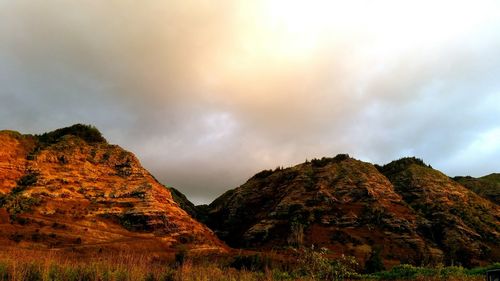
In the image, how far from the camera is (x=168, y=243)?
7544 centimetres

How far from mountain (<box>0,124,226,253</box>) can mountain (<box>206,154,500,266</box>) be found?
892 inches

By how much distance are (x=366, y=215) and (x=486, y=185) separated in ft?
195

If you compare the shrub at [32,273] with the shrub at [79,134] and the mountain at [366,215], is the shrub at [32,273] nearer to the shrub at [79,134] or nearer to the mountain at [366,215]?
the mountain at [366,215]

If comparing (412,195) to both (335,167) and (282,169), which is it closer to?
(335,167)

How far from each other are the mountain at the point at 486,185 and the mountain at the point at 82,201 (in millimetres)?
90730

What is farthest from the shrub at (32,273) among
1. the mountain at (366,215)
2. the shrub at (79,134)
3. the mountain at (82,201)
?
the shrub at (79,134)

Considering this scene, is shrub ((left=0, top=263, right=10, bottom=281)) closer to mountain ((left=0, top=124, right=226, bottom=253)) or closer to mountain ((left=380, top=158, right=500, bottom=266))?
mountain ((left=0, top=124, right=226, bottom=253))

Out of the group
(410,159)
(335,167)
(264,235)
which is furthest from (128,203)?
(410,159)

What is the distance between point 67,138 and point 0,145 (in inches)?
639

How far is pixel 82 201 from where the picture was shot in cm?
7838

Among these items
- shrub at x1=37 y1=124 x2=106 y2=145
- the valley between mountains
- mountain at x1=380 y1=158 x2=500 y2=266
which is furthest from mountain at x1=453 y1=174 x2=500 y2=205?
shrub at x1=37 y1=124 x2=106 y2=145

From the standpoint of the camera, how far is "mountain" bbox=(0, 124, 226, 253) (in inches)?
2596

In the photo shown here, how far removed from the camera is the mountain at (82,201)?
65938 mm

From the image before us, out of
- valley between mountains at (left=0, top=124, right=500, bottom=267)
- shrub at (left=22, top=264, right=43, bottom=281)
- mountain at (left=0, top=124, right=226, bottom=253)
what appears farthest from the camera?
valley between mountains at (left=0, top=124, right=500, bottom=267)
